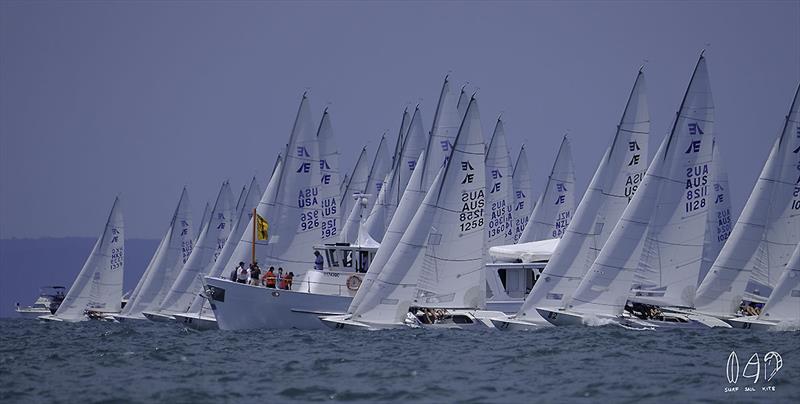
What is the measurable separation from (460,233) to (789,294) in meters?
10.0

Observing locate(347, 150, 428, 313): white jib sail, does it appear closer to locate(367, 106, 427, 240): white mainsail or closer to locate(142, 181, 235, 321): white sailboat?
locate(367, 106, 427, 240): white mainsail

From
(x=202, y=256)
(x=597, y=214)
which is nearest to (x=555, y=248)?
(x=597, y=214)

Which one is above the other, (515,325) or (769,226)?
(769,226)

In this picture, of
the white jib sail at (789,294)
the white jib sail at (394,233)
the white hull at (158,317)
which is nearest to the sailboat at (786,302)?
the white jib sail at (789,294)

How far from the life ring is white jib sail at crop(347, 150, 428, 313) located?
194 centimetres

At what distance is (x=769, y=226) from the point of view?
45406 millimetres

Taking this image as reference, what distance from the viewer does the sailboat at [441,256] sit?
42594mm

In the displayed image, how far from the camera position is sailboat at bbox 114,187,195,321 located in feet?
231

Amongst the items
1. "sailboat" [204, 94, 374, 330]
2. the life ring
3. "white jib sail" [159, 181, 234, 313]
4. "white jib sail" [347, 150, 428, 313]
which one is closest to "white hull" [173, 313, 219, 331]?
"white jib sail" [159, 181, 234, 313]

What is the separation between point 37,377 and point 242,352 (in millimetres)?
6454

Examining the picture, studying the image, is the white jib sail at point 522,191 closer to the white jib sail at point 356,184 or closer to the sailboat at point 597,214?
the white jib sail at point 356,184

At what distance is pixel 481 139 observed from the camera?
44.5 metres

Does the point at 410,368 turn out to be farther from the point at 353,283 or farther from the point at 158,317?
the point at 158,317

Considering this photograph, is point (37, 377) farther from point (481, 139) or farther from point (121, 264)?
point (121, 264)
